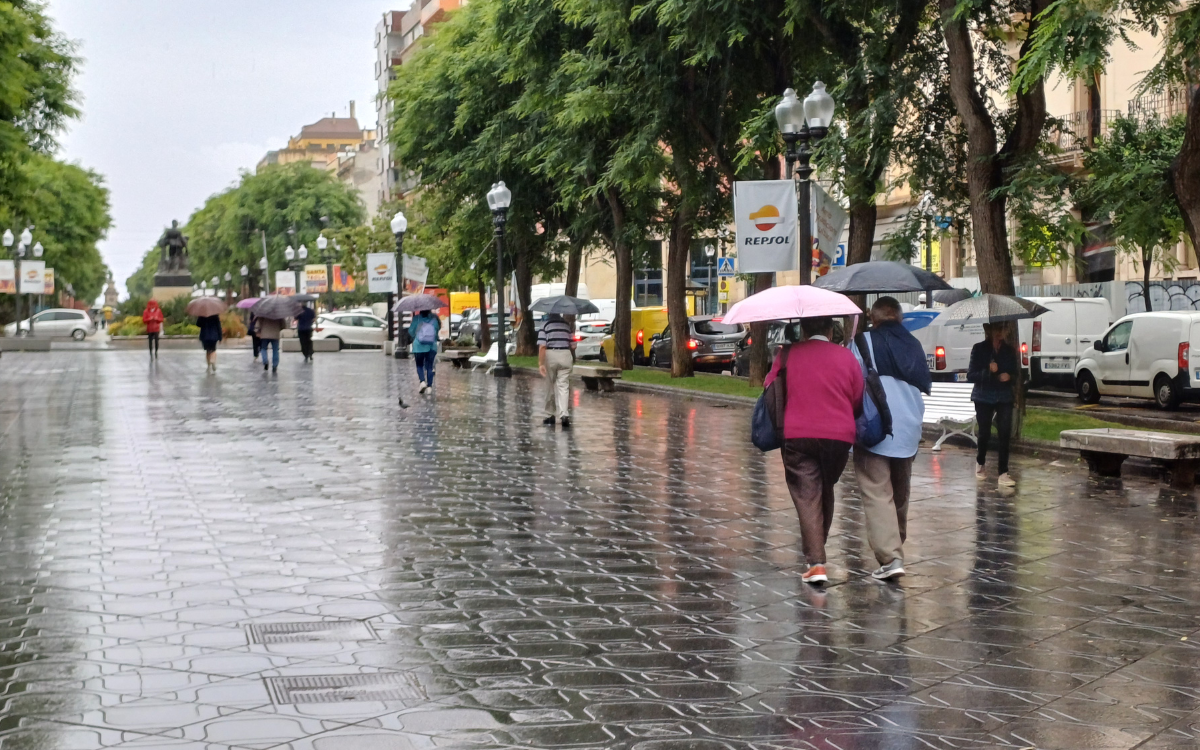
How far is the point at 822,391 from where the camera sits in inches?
341

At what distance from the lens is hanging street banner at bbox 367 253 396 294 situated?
166 ft

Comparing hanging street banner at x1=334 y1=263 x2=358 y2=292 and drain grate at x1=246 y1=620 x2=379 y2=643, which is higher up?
hanging street banner at x1=334 y1=263 x2=358 y2=292

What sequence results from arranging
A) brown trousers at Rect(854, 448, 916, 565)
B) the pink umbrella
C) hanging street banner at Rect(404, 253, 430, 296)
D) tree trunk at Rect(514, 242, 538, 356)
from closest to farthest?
the pink umbrella < brown trousers at Rect(854, 448, 916, 565) < tree trunk at Rect(514, 242, 538, 356) < hanging street banner at Rect(404, 253, 430, 296)

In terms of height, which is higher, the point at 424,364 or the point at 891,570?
the point at 424,364

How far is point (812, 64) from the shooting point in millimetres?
26016

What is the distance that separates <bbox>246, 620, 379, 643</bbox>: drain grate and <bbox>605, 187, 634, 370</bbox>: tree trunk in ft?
88.8

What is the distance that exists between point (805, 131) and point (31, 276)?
5145 cm

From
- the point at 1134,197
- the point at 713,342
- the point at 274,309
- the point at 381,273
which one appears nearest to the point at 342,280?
the point at 381,273

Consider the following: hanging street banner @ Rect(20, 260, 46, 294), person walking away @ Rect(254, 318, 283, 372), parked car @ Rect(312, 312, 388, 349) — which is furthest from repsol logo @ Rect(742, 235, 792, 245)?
hanging street banner @ Rect(20, 260, 46, 294)

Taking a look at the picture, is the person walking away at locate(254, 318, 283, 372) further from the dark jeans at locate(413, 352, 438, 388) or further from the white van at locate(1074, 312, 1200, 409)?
the white van at locate(1074, 312, 1200, 409)

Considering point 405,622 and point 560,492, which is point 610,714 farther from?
point 560,492

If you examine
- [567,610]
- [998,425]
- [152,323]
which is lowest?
[567,610]

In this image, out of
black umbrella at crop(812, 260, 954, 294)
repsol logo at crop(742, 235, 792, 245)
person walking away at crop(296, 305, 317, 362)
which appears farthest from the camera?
person walking away at crop(296, 305, 317, 362)

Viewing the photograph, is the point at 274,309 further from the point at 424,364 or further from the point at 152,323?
the point at 424,364
